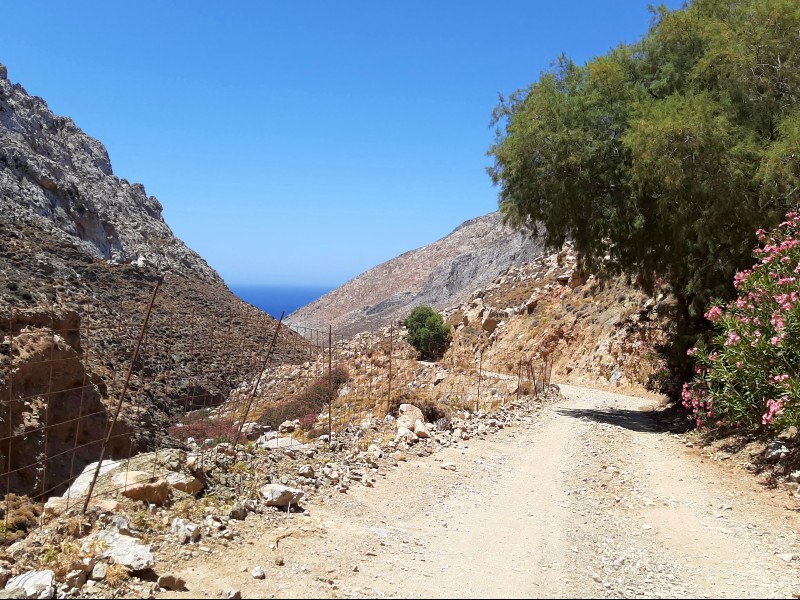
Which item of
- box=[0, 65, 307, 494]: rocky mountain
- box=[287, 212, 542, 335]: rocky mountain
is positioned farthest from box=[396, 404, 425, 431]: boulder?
box=[287, 212, 542, 335]: rocky mountain

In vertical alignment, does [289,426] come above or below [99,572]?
below

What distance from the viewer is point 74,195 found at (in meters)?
45.0

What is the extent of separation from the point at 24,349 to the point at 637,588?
11.5 metres

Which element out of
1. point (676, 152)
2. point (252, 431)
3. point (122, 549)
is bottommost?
point (252, 431)

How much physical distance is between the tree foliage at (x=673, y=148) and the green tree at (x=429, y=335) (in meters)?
21.9

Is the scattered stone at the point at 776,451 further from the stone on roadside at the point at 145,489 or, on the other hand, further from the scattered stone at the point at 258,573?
the stone on roadside at the point at 145,489

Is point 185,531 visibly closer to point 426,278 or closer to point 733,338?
point 733,338

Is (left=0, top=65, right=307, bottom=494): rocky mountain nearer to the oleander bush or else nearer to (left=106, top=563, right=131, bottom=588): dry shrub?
(left=106, top=563, right=131, bottom=588): dry shrub

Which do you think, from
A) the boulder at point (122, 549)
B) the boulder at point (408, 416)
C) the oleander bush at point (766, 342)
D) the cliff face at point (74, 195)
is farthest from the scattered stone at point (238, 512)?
the cliff face at point (74, 195)

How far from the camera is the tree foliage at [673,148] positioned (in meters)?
11.7

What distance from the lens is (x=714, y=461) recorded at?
10664 mm

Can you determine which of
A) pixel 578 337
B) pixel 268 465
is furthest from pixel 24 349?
pixel 578 337

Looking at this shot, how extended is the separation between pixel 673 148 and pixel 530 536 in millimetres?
8318

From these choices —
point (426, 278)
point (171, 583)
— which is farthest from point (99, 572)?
point (426, 278)
